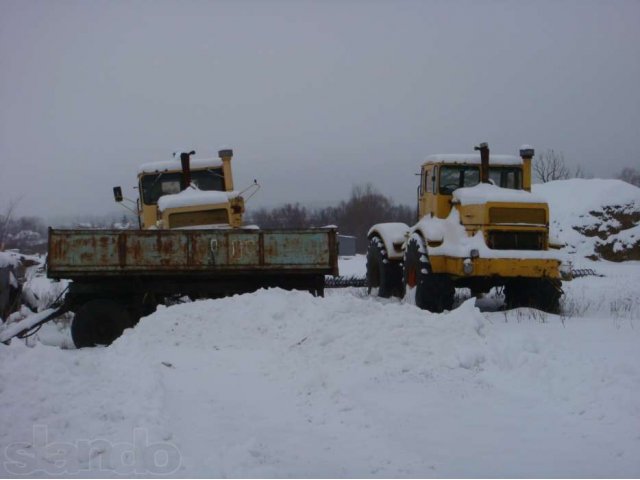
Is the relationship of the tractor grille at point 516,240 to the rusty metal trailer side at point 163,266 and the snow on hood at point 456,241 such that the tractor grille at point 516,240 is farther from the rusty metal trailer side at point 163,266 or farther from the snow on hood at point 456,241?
the rusty metal trailer side at point 163,266

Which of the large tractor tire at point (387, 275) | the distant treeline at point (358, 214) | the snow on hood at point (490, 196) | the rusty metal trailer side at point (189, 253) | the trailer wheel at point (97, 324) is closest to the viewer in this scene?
the trailer wheel at point (97, 324)

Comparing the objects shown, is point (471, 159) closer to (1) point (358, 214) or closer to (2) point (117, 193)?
(2) point (117, 193)

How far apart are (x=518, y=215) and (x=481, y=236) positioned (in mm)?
769

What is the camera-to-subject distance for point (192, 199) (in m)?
12.5

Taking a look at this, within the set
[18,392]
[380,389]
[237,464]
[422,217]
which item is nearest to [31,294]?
[422,217]

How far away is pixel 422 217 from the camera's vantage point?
13.1 meters

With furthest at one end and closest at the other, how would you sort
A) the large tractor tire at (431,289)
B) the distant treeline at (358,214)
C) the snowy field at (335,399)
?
the distant treeline at (358,214)
the large tractor tire at (431,289)
the snowy field at (335,399)

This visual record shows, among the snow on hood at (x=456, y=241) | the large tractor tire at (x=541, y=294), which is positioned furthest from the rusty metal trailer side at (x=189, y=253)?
the large tractor tire at (x=541, y=294)

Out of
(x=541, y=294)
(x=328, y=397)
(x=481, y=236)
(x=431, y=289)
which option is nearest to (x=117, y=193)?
(x=431, y=289)

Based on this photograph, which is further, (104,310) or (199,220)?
(199,220)

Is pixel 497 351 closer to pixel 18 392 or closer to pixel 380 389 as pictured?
Answer: pixel 380 389

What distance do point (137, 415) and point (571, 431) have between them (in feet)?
10.6

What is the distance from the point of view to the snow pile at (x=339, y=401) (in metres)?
4.34

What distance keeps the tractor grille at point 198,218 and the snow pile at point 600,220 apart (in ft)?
55.6
